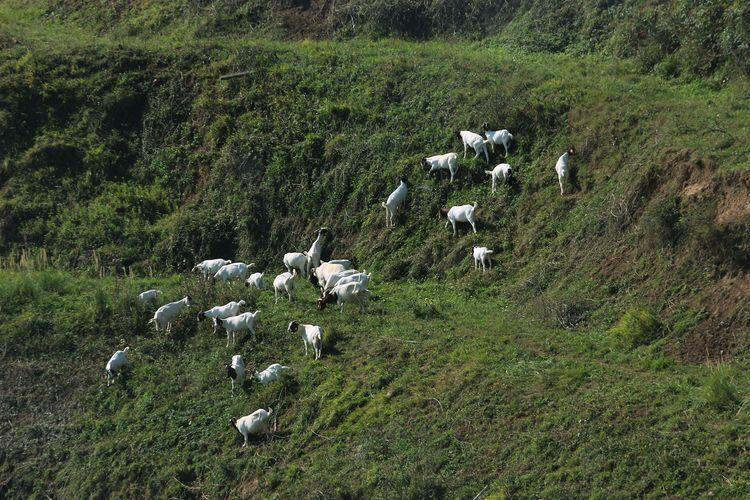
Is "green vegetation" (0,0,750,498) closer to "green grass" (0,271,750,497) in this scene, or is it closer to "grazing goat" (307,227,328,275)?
"green grass" (0,271,750,497)

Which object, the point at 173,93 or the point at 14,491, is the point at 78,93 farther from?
the point at 14,491

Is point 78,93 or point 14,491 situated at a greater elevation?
point 78,93

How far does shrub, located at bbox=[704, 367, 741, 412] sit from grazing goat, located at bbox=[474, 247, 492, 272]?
8088mm

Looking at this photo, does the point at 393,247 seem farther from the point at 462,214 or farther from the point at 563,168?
the point at 563,168

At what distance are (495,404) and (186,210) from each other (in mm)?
15149

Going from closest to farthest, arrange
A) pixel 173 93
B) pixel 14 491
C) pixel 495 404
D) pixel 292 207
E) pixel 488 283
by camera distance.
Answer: pixel 495 404 → pixel 14 491 → pixel 488 283 → pixel 292 207 → pixel 173 93

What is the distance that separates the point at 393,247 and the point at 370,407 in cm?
794

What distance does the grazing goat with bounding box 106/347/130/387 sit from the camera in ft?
71.2

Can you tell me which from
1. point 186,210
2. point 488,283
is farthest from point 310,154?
point 488,283

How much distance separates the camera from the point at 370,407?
18.4 m

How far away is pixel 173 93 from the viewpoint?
3378 centimetres

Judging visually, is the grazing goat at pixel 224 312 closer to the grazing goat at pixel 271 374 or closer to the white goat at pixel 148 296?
the white goat at pixel 148 296

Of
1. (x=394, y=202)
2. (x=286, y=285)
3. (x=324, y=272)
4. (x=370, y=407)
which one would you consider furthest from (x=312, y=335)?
(x=394, y=202)

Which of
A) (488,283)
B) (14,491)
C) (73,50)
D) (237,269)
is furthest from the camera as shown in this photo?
(73,50)
